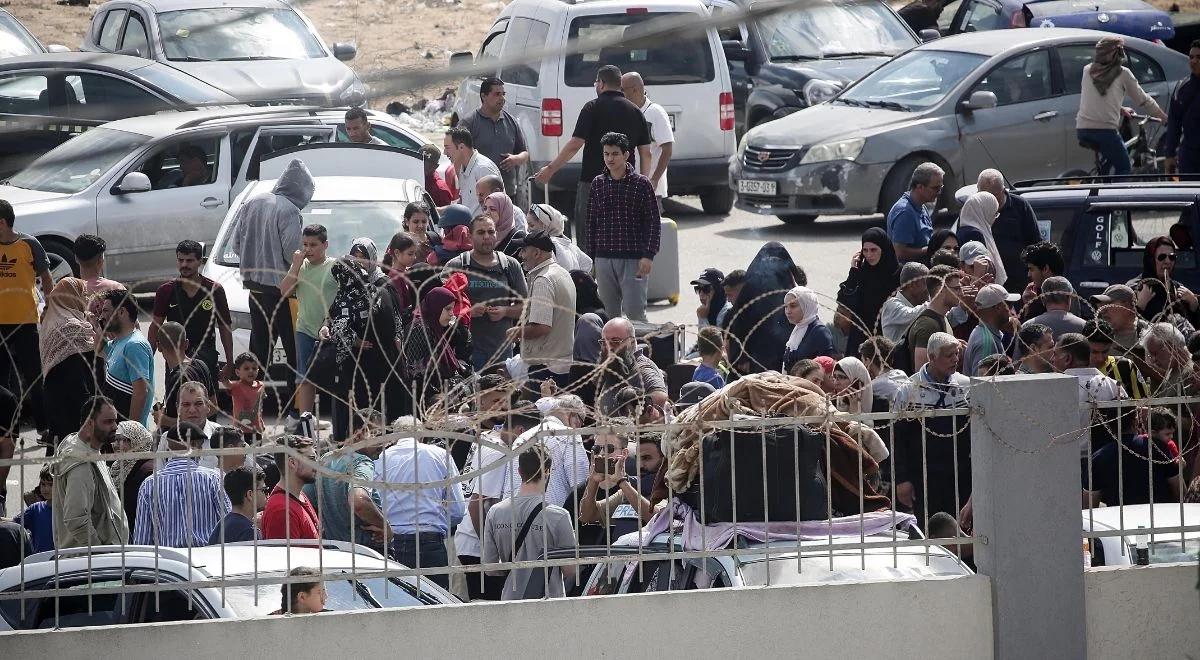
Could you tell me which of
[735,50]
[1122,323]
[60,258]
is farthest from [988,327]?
[735,50]

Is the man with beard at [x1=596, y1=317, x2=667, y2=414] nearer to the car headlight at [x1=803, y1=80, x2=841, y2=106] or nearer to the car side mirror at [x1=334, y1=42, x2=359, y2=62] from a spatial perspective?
the car headlight at [x1=803, y1=80, x2=841, y2=106]

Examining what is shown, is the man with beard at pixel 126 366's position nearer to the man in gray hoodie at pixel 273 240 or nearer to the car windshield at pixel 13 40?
the man in gray hoodie at pixel 273 240

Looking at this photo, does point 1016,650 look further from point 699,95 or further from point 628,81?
point 699,95

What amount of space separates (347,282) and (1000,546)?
14.6ft

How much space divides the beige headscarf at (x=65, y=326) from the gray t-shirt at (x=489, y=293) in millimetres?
2199

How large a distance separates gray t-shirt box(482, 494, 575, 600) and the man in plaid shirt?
4780mm

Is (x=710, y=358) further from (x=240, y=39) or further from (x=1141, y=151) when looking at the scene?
(x=240, y=39)

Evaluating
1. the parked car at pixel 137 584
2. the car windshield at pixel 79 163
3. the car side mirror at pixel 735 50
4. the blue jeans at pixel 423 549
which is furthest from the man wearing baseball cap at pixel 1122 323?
the car side mirror at pixel 735 50

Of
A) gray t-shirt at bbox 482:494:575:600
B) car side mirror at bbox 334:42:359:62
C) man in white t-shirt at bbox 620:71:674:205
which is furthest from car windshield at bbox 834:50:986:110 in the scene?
gray t-shirt at bbox 482:494:575:600

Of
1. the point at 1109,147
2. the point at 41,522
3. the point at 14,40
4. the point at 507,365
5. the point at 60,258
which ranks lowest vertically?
the point at 41,522

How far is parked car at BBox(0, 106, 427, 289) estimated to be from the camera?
509 inches

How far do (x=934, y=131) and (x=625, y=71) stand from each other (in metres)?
Answer: 3.03

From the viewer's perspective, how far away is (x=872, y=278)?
10.7 metres

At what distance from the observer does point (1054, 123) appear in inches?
598
